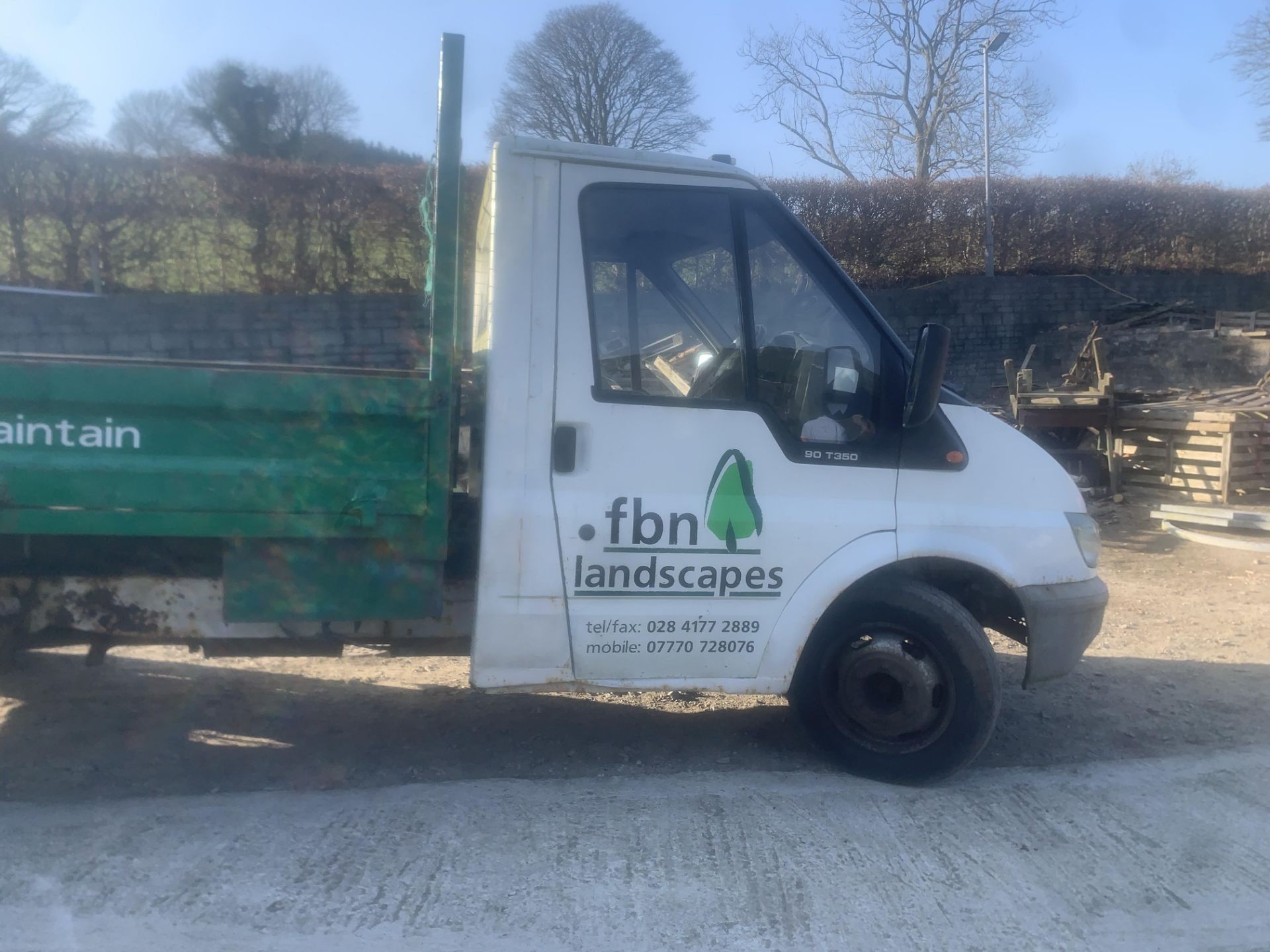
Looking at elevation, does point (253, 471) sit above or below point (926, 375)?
below

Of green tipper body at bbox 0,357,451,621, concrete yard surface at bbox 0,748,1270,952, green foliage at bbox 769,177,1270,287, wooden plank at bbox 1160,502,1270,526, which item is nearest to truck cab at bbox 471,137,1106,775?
green tipper body at bbox 0,357,451,621

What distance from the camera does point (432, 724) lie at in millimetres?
4824

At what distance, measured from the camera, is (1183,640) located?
649cm

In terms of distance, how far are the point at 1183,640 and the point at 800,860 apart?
4.25 metres

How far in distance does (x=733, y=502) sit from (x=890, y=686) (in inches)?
41.1

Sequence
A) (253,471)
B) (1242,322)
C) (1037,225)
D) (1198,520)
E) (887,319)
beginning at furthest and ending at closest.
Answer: (1037,225), (1242,322), (887,319), (1198,520), (253,471)

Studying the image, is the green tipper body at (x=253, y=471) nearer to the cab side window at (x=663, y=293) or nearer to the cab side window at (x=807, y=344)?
the cab side window at (x=663, y=293)

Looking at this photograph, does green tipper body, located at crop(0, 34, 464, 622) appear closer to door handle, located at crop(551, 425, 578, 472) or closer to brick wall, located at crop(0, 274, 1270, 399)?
door handle, located at crop(551, 425, 578, 472)

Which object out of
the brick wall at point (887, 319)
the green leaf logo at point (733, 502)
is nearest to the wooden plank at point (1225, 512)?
the brick wall at point (887, 319)

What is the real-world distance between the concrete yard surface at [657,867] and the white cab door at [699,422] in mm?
598

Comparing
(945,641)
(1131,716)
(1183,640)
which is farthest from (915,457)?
(1183,640)

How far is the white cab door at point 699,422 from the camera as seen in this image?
3.77m

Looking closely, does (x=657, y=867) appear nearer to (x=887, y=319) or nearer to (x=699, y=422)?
(x=699, y=422)

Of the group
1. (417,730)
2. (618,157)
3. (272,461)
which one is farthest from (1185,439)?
(272,461)
